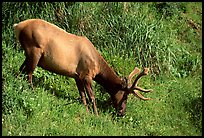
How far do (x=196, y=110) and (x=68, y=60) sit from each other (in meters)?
2.85

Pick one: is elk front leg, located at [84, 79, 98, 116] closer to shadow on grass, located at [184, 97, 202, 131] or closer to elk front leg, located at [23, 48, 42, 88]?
elk front leg, located at [23, 48, 42, 88]

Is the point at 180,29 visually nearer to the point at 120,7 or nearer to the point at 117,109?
the point at 120,7

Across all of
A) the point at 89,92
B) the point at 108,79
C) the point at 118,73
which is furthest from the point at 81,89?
the point at 118,73

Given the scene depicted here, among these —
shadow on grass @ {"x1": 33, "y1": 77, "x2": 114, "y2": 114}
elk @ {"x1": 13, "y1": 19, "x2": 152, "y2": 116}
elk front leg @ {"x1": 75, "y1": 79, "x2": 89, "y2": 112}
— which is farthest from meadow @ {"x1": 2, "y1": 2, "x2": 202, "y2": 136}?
elk @ {"x1": 13, "y1": 19, "x2": 152, "y2": 116}

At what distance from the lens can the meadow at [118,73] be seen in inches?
301

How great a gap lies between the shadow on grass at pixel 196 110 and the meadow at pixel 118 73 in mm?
19

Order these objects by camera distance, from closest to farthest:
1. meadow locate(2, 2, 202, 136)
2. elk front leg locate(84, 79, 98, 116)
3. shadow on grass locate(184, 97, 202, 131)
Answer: meadow locate(2, 2, 202, 136) < elk front leg locate(84, 79, 98, 116) < shadow on grass locate(184, 97, 202, 131)

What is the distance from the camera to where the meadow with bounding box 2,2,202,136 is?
7.65 metres

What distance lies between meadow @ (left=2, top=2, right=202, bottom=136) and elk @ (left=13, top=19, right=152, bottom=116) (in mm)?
265

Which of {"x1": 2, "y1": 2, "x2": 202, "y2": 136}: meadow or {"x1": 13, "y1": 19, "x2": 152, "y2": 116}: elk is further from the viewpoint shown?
{"x1": 13, "y1": 19, "x2": 152, "y2": 116}: elk

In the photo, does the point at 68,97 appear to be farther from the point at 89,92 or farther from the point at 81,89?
the point at 89,92

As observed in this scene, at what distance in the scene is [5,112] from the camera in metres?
7.34

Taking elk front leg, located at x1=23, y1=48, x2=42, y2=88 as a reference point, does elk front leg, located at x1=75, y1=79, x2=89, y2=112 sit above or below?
below

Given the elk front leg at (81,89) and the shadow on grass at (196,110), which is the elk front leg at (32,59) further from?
the shadow on grass at (196,110)
